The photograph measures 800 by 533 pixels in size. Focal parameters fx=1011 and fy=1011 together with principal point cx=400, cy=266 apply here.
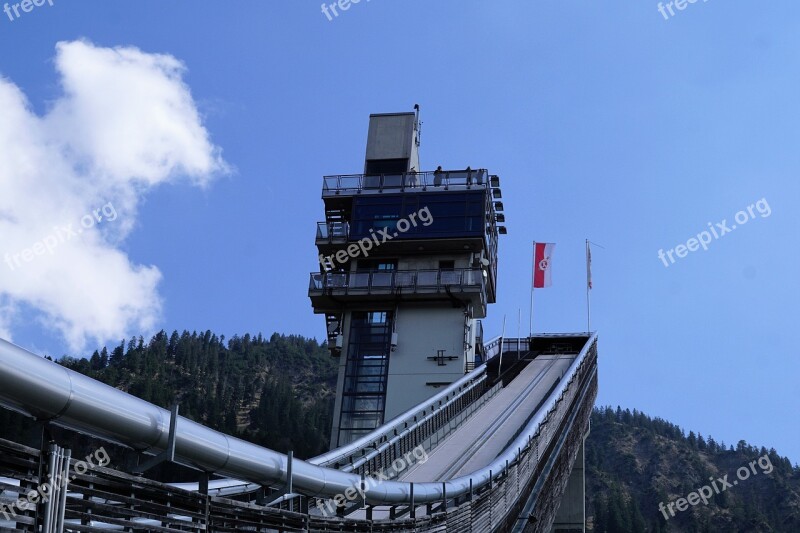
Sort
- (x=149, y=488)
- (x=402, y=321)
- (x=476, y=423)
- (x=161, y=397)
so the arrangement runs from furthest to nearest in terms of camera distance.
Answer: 1. (x=161, y=397)
2. (x=402, y=321)
3. (x=476, y=423)
4. (x=149, y=488)

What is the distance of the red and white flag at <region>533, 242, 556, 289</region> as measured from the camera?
166ft

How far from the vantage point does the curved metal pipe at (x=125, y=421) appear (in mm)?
6938

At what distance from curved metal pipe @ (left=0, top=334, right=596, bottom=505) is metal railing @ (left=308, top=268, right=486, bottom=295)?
95.1 ft

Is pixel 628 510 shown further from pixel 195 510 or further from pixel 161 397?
pixel 195 510

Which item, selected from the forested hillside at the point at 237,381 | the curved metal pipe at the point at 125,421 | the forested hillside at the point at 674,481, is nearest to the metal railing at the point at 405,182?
the forested hillside at the point at 237,381

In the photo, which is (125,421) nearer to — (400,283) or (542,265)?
(400,283)

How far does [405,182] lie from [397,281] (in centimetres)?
558

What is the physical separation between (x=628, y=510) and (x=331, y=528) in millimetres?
87483

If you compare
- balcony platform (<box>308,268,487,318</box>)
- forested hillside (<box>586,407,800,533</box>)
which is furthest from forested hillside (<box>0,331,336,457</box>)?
forested hillside (<box>586,407,800,533</box>)

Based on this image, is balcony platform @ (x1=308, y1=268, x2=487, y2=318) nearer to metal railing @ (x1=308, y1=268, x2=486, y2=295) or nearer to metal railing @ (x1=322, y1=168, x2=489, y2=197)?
metal railing @ (x1=308, y1=268, x2=486, y2=295)

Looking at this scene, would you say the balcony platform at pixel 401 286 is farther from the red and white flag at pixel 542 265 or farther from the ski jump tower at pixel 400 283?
the red and white flag at pixel 542 265

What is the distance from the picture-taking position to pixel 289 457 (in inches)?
427

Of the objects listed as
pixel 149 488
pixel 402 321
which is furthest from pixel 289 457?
pixel 402 321

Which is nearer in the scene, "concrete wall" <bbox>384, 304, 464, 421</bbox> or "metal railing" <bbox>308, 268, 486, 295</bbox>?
"concrete wall" <bbox>384, 304, 464, 421</bbox>
